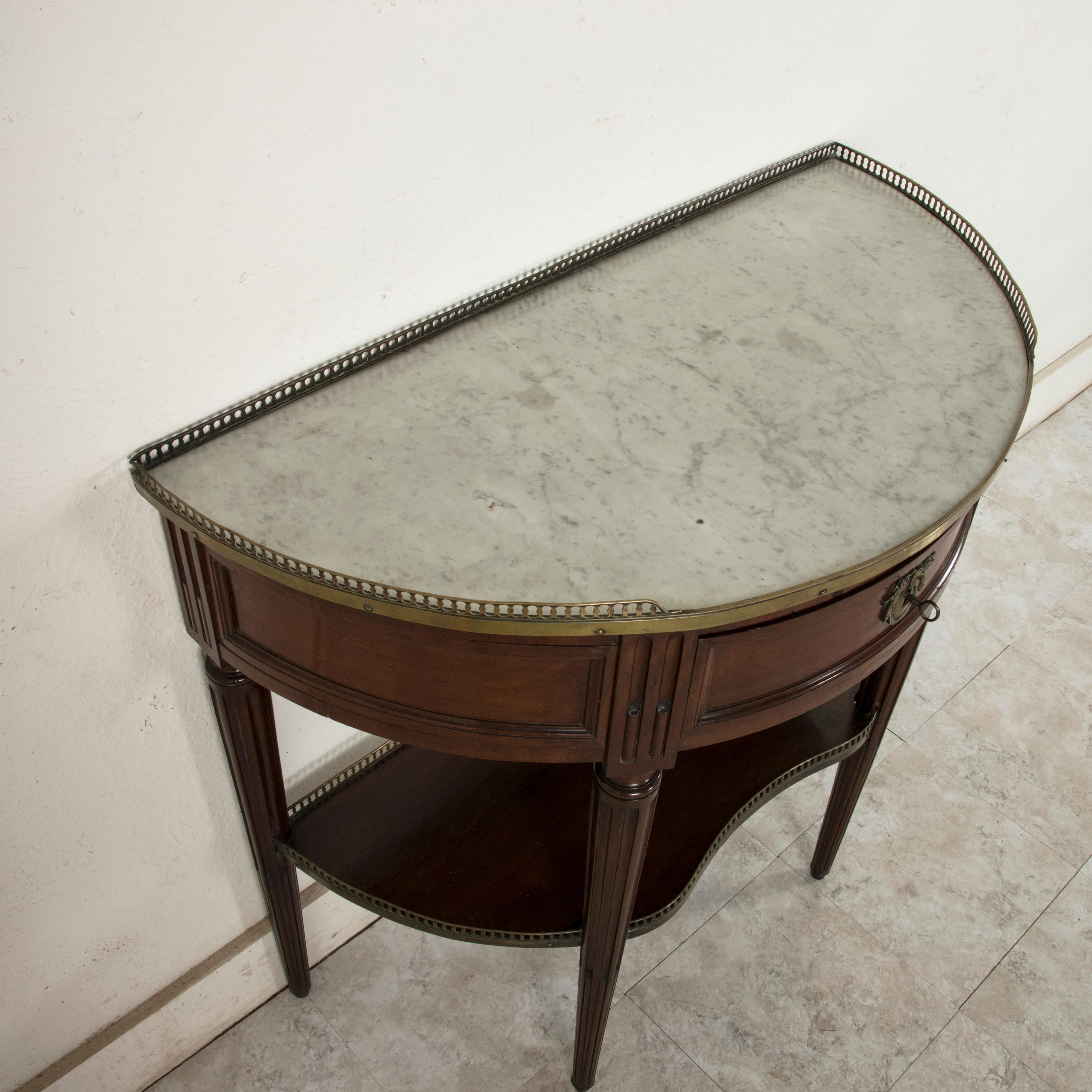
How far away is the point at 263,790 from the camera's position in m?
1.07

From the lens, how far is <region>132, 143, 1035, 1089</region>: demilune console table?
75cm

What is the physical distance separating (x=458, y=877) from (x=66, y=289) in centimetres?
73

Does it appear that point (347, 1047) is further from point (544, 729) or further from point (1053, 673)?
point (1053, 673)

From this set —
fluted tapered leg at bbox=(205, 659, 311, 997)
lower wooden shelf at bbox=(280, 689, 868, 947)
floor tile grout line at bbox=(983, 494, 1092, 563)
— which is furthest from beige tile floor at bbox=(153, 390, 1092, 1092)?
floor tile grout line at bbox=(983, 494, 1092, 563)

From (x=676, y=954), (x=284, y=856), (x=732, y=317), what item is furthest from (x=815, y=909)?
(x=732, y=317)

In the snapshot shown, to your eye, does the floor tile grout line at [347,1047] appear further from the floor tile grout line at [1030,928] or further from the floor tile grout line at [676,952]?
the floor tile grout line at [1030,928]

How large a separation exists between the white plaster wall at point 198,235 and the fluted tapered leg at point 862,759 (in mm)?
589

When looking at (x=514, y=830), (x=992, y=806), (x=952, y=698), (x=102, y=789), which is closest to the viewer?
(x=102, y=789)

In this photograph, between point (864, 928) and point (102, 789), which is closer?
point (102, 789)

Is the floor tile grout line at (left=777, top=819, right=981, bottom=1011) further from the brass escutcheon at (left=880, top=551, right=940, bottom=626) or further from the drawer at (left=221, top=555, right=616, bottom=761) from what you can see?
the drawer at (left=221, top=555, right=616, bottom=761)

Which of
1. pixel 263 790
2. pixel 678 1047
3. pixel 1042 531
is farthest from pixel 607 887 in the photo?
pixel 1042 531

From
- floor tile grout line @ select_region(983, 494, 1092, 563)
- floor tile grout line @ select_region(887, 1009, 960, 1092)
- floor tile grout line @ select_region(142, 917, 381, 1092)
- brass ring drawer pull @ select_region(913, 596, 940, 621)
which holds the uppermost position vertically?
brass ring drawer pull @ select_region(913, 596, 940, 621)

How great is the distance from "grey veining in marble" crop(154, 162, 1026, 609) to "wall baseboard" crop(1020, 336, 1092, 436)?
134 cm

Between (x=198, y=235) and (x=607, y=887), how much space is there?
0.67 metres
